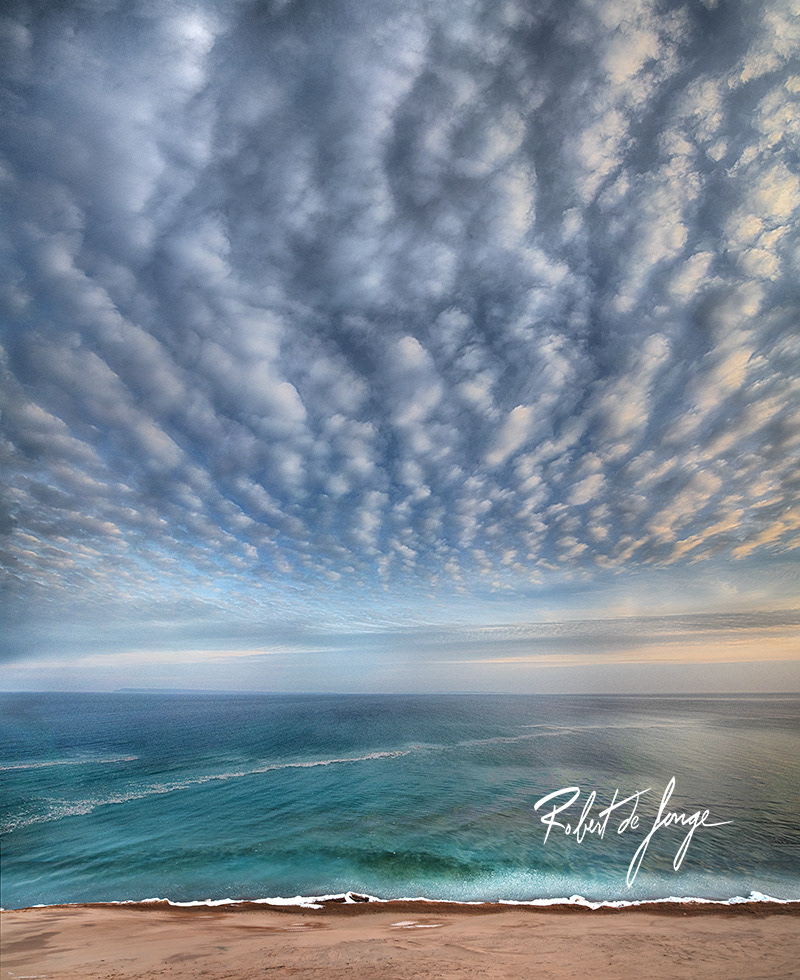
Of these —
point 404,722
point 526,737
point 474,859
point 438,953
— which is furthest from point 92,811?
point 404,722

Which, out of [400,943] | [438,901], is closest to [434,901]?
[438,901]

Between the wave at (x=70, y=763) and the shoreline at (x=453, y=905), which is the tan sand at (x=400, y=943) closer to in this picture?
the shoreline at (x=453, y=905)

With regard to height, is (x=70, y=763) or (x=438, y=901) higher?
(x=438, y=901)

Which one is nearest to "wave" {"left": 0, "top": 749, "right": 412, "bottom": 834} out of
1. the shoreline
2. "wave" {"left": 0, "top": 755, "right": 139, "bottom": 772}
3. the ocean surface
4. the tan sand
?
the ocean surface

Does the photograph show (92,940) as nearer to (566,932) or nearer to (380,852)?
(380,852)

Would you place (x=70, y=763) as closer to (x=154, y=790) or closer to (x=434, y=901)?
(x=154, y=790)
